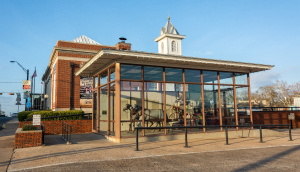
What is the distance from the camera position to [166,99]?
11922mm

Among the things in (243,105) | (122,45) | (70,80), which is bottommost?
(243,105)

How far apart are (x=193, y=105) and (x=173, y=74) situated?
195 centimetres

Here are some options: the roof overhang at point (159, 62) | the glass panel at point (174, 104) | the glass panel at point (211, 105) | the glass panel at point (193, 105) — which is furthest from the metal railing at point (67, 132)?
the glass panel at point (211, 105)

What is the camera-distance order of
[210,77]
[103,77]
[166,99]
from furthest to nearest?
1. [210,77]
2. [103,77]
3. [166,99]

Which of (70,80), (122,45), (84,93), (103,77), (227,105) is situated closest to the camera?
(103,77)

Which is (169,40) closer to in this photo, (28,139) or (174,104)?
(174,104)

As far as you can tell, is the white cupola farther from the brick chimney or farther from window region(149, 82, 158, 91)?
window region(149, 82, 158, 91)

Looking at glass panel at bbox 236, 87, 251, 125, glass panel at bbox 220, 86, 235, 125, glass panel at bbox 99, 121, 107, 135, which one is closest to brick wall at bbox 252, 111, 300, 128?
glass panel at bbox 236, 87, 251, 125

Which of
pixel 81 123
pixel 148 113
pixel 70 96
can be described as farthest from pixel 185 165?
pixel 70 96

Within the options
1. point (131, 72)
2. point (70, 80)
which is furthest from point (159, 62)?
point (70, 80)

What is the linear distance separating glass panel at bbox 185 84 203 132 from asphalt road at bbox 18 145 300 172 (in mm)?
4477

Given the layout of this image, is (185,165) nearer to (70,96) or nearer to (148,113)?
(148,113)

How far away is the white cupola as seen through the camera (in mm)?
34844

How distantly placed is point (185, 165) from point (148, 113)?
5.23 metres
